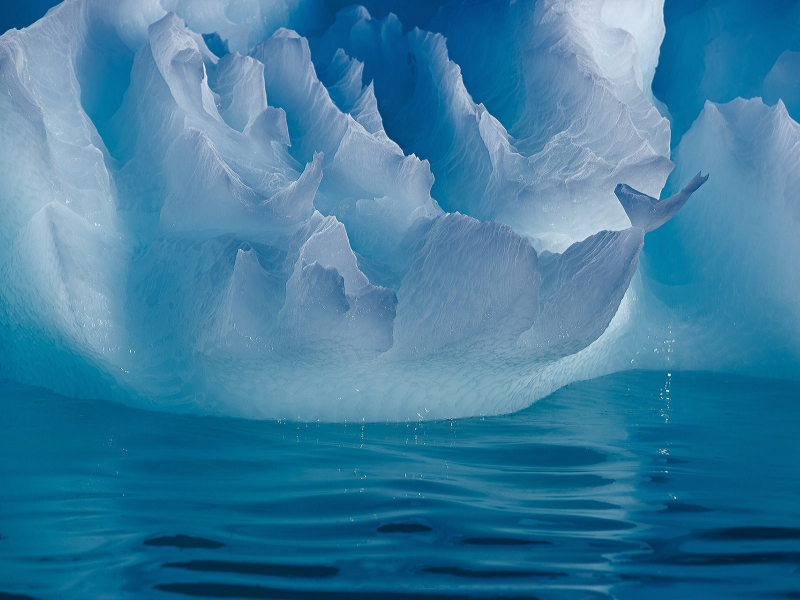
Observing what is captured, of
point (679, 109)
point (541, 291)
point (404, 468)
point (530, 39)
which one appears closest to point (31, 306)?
point (404, 468)

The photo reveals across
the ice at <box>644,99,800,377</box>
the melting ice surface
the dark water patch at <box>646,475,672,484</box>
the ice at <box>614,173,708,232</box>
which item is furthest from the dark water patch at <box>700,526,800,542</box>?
the ice at <box>644,99,800,377</box>

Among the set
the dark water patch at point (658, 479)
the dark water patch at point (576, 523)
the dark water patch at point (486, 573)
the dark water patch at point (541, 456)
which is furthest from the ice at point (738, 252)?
the dark water patch at point (486, 573)

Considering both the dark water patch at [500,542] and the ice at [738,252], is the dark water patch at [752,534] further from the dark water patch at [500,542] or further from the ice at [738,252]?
the ice at [738,252]

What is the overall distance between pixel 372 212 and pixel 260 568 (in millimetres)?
1818

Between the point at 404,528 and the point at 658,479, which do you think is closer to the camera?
the point at 404,528

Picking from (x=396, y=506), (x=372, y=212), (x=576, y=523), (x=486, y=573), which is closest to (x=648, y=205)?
(x=372, y=212)

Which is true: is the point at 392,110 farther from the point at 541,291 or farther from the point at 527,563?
the point at 527,563

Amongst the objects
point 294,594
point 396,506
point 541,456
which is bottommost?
point 294,594

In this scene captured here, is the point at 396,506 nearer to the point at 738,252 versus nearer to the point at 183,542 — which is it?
the point at 183,542

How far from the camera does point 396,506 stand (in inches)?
75.6

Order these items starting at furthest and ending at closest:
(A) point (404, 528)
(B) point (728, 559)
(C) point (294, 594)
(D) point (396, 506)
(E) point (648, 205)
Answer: (E) point (648, 205)
(D) point (396, 506)
(A) point (404, 528)
(B) point (728, 559)
(C) point (294, 594)

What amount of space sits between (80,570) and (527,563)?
0.84m

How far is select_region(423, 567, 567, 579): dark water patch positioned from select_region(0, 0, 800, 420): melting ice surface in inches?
44.1

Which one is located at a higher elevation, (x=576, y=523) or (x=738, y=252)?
(x=738, y=252)
